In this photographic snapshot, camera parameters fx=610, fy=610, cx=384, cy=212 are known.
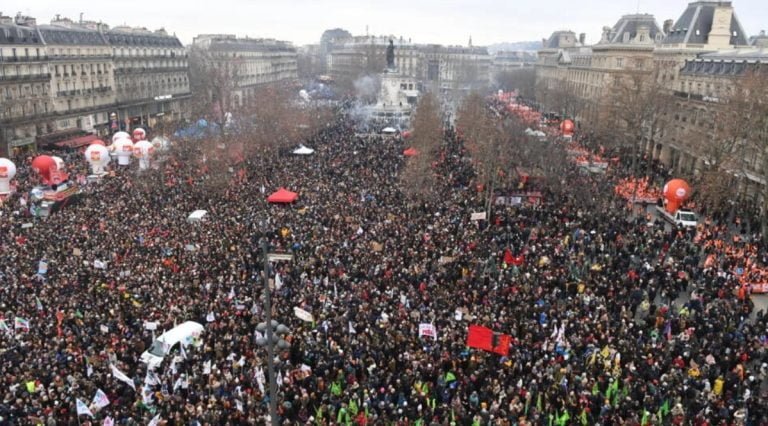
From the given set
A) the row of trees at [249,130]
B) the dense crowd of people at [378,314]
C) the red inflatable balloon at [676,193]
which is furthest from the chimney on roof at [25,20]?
the red inflatable balloon at [676,193]

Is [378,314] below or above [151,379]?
above

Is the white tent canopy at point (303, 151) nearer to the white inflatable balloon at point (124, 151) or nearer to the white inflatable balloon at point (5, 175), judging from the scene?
the white inflatable balloon at point (124, 151)

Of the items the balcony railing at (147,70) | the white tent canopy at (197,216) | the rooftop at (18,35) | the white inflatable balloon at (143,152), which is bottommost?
the white tent canopy at (197,216)

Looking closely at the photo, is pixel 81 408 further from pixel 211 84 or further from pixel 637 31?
pixel 211 84

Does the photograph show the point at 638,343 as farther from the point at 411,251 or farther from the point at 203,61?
the point at 203,61

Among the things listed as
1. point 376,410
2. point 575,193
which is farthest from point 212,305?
point 575,193

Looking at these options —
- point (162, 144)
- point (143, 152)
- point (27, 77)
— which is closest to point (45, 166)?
point (143, 152)

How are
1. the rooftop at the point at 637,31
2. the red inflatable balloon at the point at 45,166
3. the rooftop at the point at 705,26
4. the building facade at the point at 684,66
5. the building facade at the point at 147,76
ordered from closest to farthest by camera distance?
the red inflatable balloon at the point at 45,166 < the building facade at the point at 684,66 < the rooftop at the point at 705,26 < the rooftop at the point at 637,31 < the building facade at the point at 147,76
